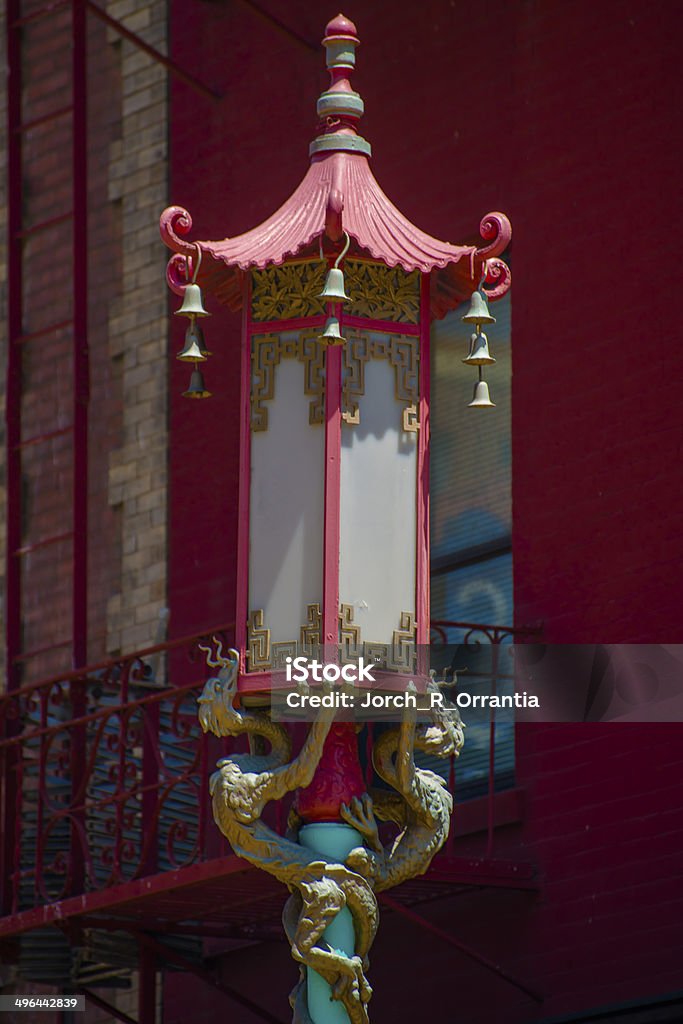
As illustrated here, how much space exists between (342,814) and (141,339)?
6756 millimetres

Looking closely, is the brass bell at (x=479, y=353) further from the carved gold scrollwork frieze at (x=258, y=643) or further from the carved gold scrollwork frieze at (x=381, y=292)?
the carved gold scrollwork frieze at (x=258, y=643)

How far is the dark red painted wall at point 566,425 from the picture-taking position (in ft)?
36.8

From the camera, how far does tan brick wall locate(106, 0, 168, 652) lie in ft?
47.1

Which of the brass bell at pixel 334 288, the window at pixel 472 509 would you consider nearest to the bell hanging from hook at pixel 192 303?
the brass bell at pixel 334 288

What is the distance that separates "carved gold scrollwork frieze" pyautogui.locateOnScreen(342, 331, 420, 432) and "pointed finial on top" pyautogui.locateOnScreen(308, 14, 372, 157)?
0.78 metres

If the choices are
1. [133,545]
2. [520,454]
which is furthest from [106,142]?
[520,454]

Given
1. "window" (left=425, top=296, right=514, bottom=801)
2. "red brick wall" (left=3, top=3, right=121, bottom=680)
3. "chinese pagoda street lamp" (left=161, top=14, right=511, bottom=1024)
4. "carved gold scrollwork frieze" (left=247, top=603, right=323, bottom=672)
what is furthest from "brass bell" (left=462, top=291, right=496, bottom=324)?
"red brick wall" (left=3, top=3, right=121, bottom=680)

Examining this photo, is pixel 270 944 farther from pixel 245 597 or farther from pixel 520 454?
pixel 245 597

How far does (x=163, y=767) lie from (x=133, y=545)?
124 inches

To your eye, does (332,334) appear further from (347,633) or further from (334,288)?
(347,633)

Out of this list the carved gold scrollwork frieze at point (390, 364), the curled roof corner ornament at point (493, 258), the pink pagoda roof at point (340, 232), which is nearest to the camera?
the carved gold scrollwork frieze at point (390, 364)

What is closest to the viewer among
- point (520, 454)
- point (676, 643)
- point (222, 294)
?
point (222, 294)

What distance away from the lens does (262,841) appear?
8.52 m

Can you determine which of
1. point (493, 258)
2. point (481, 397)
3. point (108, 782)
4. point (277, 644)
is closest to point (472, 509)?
point (108, 782)
